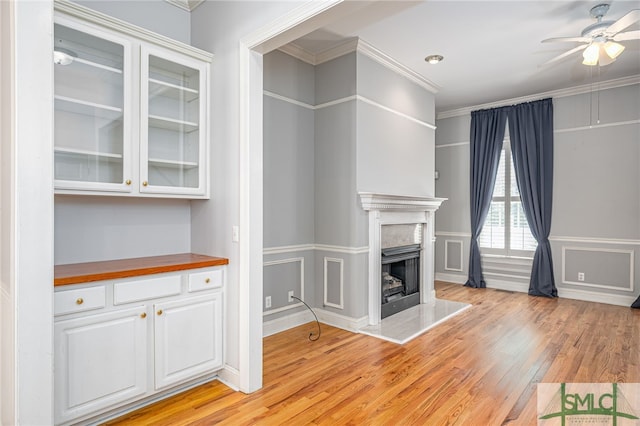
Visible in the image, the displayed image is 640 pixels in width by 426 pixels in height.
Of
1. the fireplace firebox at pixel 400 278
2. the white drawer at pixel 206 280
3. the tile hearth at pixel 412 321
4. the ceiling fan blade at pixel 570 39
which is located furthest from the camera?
the fireplace firebox at pixel 400 278

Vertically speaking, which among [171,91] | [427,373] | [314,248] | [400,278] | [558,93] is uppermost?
[558,93]

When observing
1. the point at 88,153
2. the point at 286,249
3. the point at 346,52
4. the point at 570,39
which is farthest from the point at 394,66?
the point at 88,153

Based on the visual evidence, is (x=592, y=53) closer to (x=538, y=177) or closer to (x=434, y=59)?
(x=434, y=59)

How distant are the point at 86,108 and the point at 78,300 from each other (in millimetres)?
1210

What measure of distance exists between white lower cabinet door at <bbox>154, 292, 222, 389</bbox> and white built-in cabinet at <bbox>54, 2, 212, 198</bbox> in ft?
2.63

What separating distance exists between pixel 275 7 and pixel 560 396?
3.22 metres

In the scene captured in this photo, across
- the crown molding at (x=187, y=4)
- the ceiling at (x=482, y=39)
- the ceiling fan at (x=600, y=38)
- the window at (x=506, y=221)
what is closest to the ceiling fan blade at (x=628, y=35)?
the ceiling fan at (x=600, y=38)

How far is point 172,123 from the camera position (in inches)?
107

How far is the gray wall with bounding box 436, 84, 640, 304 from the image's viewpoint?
4789 mm

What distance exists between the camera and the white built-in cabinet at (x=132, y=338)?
6.43 ft

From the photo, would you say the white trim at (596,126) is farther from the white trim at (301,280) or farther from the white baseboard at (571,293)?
the white trim at (301,280)

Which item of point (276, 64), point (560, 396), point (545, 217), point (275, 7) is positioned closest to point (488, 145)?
point (545, 217)

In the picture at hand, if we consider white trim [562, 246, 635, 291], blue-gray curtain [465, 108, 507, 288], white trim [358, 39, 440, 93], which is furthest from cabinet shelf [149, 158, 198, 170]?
white trim [562, 246, 635, 291]

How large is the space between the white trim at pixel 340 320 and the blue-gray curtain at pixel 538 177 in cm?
311
